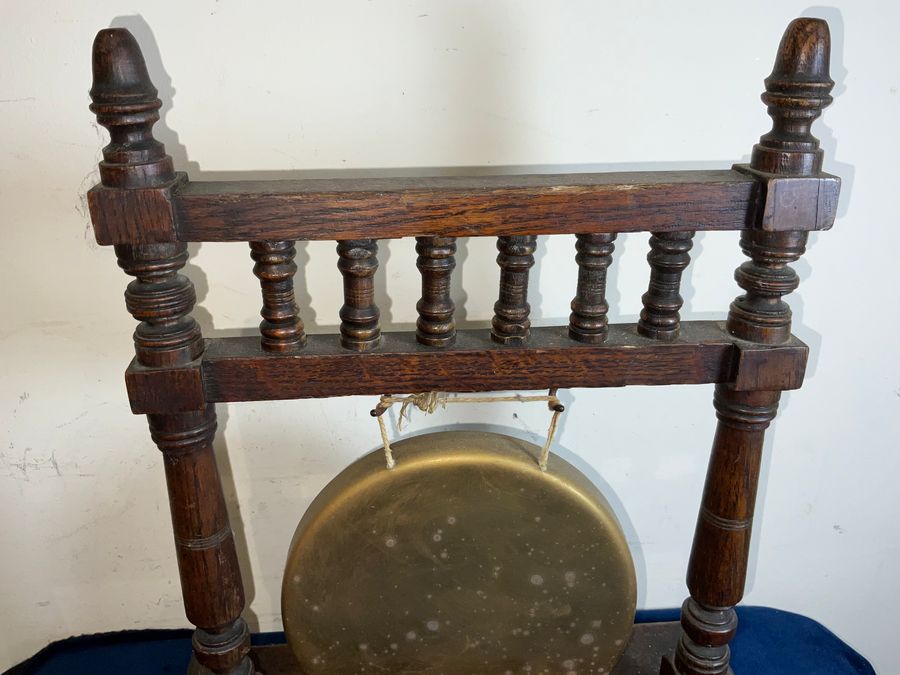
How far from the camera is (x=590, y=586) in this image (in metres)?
1.12

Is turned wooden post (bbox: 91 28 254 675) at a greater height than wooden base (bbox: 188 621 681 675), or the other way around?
turned wooden post (bbox: 91 28 254 675)

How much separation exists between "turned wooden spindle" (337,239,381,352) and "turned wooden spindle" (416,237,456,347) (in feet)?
0.18

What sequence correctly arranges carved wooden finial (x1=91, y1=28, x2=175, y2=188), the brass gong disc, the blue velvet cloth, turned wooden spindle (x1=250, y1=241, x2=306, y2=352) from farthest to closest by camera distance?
the blue velvet cloth < the brass gong disc < turned wooden spindle (x1=250, y1=241, x2=306, y2=352) < carved wooden finial (x1=91, y1=28, x2=175, y2=188)

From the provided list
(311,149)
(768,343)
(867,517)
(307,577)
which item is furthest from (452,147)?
(867,517)

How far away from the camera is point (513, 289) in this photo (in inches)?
37.9

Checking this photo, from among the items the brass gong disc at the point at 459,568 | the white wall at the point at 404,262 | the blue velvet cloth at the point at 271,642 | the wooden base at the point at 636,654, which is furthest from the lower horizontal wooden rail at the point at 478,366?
the blue velvet cloth at the point at 271,642

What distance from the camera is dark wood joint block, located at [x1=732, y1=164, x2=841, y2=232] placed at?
2.93 feet

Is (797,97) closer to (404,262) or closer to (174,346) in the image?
(404,262)

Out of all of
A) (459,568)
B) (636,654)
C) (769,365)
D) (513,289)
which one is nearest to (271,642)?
(459,568)

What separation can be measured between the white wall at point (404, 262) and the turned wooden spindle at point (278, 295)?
25 cm

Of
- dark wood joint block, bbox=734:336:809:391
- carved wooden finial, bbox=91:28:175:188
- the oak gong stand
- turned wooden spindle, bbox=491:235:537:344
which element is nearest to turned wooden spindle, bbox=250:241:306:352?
the oak gong stand

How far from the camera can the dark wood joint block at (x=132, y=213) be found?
839 mm

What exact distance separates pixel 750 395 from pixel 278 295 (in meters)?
0.59

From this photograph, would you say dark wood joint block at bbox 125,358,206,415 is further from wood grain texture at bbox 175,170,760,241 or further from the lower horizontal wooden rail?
wood grain texture at bbox 175,170,760,241
